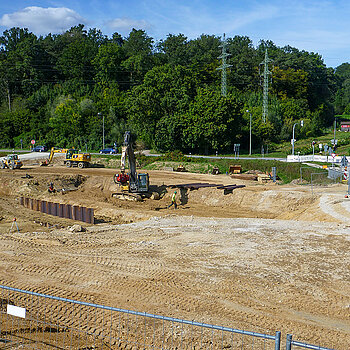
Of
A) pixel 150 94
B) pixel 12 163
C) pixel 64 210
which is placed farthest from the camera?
pixel 150 94

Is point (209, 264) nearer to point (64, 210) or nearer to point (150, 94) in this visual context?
point (64, 210)

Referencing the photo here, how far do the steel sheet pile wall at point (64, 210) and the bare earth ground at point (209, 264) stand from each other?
72 centimetres

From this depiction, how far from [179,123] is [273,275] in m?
46.0

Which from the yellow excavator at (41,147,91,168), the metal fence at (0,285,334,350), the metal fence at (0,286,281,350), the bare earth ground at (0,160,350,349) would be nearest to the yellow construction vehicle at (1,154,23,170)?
the yellow excavator at (41,147,91,168)

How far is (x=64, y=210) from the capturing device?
28.2m

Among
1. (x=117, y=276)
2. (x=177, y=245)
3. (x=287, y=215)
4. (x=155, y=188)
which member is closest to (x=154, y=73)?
(x=155, y=188)

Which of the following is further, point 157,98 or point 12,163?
point 157,98

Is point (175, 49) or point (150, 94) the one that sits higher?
point (175, 49)

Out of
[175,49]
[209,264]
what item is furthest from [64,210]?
[175,49]

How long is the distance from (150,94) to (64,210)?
1485 inches

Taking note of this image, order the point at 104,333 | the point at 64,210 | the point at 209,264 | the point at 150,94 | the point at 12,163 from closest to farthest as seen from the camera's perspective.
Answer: the point at 104,333 < the point at 209,264 < the point at 64,210 < the point at 12,163 < the point at 150,94

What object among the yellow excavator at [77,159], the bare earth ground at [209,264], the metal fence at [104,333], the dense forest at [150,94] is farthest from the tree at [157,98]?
the metal fence at [104,333]

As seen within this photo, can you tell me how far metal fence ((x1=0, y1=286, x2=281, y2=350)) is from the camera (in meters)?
9.91

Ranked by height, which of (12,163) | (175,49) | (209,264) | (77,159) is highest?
(175,49)
